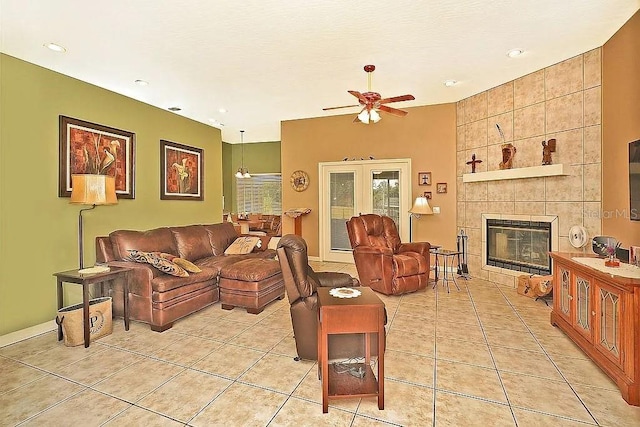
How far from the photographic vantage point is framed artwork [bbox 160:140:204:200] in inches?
200

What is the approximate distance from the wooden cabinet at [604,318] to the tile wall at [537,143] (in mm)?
1335

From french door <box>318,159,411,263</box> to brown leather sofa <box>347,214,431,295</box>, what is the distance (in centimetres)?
114

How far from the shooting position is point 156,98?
4.83 m

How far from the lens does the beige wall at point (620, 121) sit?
3045 millimetres

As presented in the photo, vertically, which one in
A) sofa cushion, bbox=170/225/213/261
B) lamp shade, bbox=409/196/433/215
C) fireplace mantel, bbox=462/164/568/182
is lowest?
sofa cushion, bbox=170/225/213/261

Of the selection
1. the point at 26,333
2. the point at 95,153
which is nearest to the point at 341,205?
the point at 95,153

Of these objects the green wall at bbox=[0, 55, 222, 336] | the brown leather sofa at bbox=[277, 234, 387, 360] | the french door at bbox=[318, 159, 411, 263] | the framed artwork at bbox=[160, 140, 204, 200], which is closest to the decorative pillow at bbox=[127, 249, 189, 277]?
the green wall at bbox=[0, 55, 222, 336]

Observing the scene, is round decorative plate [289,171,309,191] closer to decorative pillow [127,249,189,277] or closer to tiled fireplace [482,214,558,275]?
tiled fireplace [482,214,558,275]

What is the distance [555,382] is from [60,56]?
5.30 metres

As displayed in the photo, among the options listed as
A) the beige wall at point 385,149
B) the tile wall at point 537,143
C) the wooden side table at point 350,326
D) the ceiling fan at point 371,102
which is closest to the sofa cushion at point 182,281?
the wooden side table at point 350,326

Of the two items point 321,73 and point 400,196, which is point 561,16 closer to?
point 321,73

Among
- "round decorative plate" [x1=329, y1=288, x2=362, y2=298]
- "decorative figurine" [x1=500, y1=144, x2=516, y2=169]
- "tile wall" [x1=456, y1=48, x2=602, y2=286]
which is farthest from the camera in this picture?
"decorative figurine" [x1=500, y1=144, x2=516, y2=169]

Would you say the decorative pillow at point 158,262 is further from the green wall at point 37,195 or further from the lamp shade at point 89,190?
the green wall at point 37,195

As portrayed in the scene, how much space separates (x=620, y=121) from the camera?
130 inches
